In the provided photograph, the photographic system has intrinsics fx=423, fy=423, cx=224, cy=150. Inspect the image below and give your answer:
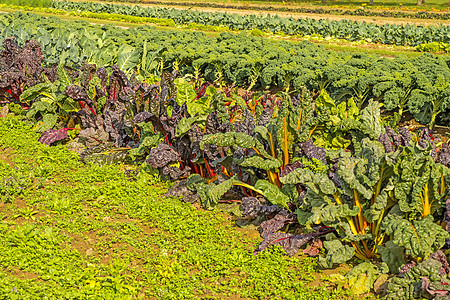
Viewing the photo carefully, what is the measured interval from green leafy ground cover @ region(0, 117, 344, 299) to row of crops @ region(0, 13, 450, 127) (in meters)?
4.16

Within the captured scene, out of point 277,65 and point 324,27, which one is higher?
point 324,27

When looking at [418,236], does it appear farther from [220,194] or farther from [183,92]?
[183,92]

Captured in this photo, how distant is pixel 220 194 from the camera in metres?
5.06

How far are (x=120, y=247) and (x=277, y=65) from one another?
260 inches

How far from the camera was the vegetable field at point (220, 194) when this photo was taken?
4.02m

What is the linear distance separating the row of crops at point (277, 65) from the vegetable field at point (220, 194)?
9 centimetres

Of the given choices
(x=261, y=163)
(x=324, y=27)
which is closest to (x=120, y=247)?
(x=261, y=163)

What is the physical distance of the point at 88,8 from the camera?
112 feet

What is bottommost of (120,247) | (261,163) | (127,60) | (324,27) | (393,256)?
(120,247)

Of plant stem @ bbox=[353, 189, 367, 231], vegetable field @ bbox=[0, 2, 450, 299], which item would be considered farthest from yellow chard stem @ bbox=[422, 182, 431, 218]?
plant stem @ bbox=[353, 189, 367, 231]

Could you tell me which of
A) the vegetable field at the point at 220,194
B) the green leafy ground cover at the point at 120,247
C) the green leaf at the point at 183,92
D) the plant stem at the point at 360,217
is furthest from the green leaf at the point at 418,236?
the green leaf at the point at 183,92

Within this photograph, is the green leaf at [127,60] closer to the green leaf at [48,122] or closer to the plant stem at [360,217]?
the green leaf at [48,122]

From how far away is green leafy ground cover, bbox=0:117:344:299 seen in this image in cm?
410

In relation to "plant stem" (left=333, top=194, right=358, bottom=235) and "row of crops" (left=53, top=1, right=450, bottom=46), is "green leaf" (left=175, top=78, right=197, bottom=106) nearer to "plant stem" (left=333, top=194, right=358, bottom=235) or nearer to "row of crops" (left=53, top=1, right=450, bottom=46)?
"plant stem" (left=333, top=194, right=358, bottom=235)
